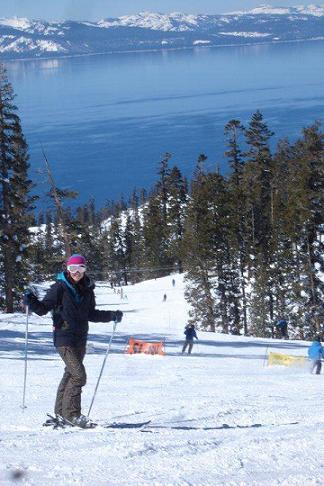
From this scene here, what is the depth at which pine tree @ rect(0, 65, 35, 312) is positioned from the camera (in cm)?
3183

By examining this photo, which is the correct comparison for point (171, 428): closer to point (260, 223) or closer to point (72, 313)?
point (72, 313)

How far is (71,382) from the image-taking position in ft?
22.0

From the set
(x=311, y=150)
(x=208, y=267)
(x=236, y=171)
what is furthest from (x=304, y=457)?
(x=236, y=171)

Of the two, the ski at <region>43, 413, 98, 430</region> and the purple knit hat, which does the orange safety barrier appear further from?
the purple knit hat

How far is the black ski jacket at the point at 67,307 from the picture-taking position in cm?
638

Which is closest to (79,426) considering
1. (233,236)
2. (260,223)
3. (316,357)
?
(316,357)

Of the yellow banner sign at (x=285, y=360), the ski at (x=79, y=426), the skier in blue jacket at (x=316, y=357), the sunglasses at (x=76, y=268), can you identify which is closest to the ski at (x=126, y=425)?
the ski at (x=79, y=426)

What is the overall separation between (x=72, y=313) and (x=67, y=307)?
0.25ft

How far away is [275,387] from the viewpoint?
1207cm

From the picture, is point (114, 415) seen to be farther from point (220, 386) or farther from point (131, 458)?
point (220, 386)

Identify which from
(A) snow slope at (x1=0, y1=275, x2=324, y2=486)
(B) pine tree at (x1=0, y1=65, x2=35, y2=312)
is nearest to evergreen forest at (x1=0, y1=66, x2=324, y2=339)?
(B) pine tree at (x1=0, y1=65, x2=35, y2=312)

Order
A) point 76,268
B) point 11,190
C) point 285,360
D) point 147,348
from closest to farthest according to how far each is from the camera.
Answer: point 76,268, point 285,360, point 147,348, point 11,190

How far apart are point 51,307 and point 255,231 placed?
42.8m

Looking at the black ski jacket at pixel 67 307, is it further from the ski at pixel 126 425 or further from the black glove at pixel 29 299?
the ski at pixel 126 425
